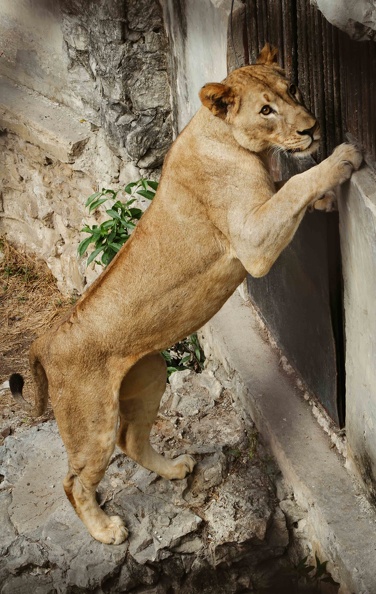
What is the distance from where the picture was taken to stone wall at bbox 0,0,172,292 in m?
7.25

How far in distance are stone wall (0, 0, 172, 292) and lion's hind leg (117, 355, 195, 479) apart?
2.67m

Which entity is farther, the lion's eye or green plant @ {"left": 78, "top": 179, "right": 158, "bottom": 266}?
green plant @ {"left": 78, "top": 179, "right": 158, "bottom": 266}

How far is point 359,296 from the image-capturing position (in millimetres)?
4566

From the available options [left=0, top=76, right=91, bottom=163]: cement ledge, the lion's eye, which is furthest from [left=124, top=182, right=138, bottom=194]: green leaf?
the lion's eye

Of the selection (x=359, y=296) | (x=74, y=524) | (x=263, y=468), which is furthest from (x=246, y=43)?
(x=74, y=524)

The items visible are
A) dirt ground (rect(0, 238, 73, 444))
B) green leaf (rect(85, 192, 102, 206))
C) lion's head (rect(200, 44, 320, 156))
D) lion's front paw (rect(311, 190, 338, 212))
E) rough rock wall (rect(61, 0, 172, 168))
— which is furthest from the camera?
dirt ground (rect(0, 238, 73, 444))

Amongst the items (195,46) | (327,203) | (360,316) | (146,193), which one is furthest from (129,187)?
(360,316)

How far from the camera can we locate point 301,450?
17.6ft

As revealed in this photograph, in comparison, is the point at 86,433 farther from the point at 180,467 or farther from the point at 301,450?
the point at 301,450

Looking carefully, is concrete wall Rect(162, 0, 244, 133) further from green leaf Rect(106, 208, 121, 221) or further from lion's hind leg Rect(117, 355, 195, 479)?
lion's hind leg Rect(117, 355, 195, 479)

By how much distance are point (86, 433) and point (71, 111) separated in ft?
13.4

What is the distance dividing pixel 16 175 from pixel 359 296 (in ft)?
16.4

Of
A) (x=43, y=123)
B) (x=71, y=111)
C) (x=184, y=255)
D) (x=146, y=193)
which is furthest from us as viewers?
(x=71, y=111)

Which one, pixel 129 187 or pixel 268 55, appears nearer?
pixel 268 55
